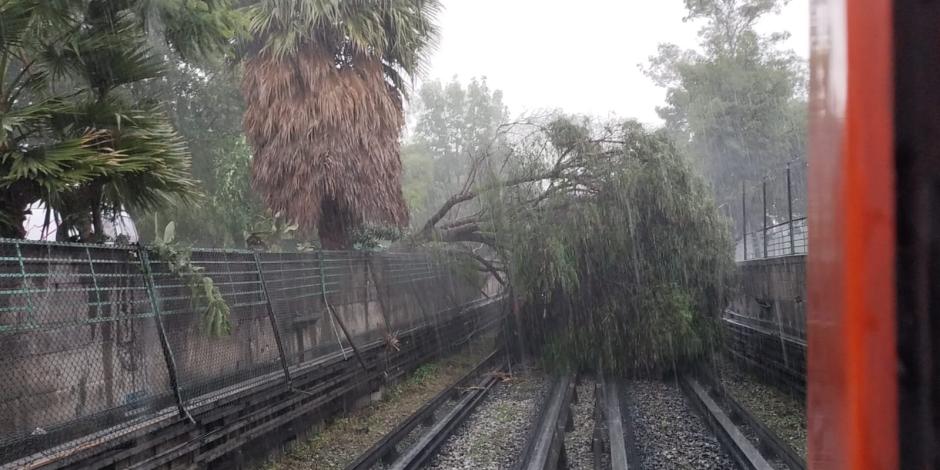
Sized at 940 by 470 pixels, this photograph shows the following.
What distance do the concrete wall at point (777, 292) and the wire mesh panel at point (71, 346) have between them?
29.7 ft

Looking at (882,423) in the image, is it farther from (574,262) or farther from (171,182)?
(574,262)

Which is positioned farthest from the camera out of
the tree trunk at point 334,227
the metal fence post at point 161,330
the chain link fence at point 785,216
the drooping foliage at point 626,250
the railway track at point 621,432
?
the chain link fence at point 785,216

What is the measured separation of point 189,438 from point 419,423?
386 centimetres

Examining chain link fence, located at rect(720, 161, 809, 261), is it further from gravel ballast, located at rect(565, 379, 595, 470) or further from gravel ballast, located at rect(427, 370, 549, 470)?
gravel ballast, located at rect(427, 370, 549, 470)

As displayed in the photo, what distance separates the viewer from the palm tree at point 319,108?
11.7 m

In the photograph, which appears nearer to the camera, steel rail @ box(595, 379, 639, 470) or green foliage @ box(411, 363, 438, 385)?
steel rail @ box(595, 379, 639, 470)

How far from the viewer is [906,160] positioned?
112cm

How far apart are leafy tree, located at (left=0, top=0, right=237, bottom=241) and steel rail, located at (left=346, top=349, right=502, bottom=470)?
3297 millimetres

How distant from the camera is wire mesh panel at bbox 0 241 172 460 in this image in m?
5.10

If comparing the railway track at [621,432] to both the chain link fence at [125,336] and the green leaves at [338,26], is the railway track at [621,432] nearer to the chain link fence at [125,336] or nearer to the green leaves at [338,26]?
the chain link fence at [125,336]

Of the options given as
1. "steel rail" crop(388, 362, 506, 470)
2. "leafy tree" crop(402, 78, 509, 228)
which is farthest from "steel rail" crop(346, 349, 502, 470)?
"leafy tree" crop(402, 78, 509, 228)

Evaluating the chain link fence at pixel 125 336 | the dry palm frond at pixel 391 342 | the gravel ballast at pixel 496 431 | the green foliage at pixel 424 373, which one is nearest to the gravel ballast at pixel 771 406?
the gravel ballast at pixel 496 431

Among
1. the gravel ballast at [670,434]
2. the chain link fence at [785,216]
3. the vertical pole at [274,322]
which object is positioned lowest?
the gravel ballast at [670,434]

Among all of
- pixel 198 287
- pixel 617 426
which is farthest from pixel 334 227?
pixel 617 426
